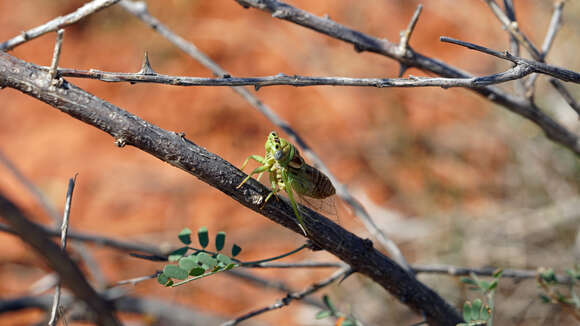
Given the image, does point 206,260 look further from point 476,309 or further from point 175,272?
point 476,309

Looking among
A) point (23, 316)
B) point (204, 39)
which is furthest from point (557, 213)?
point (204, 39)

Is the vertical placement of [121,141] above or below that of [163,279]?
above

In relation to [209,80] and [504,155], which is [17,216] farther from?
[504,155]

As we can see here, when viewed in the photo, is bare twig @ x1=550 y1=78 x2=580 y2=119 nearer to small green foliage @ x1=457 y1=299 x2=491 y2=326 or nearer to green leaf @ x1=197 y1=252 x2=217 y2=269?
small green foliage @ x1=457 y1=299 x2=491 y2=326

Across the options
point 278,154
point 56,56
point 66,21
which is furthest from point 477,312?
point 66,21

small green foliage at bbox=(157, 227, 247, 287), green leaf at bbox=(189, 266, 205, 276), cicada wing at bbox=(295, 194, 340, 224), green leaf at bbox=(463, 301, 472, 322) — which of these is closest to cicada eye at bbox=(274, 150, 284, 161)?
cicada wing at bbox=(295, 194, 340, 224)

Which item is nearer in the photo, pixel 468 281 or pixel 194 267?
pixel 194 267

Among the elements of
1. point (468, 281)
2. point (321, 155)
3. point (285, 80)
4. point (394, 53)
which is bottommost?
point (468, 281)
